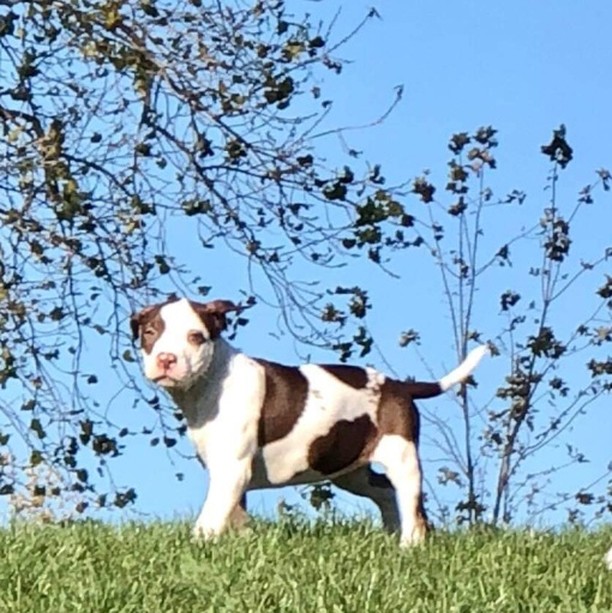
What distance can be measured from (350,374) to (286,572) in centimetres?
154

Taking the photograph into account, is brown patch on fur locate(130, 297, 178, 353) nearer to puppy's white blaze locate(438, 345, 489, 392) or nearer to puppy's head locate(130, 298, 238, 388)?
puppy's head locate(130, 298, 238, 388)

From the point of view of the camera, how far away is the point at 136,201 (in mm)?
8609

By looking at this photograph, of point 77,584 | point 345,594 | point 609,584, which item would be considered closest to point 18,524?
point 77,584

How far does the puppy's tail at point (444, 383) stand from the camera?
22.6 ft

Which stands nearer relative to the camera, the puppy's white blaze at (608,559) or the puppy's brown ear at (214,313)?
the puppy's white blaze at (608,559)

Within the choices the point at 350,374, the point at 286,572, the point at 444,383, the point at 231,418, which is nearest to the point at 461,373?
the point at 444,383

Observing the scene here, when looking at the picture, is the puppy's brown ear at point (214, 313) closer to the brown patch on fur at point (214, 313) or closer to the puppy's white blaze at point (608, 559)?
the brown patch on fur at point (214, 313)

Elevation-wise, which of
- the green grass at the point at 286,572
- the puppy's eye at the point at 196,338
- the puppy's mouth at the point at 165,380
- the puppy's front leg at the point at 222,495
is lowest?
the green grass at the point at 286,572

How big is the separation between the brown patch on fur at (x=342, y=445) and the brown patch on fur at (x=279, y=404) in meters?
0.15

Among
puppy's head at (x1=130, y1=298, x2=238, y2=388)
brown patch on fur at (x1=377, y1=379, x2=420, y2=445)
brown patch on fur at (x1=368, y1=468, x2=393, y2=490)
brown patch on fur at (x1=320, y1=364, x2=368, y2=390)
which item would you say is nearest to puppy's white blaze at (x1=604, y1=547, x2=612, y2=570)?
brown patch on fur at (x1=377, y1=379, x2=420, y2=445)

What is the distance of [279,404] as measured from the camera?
6523 millimetres

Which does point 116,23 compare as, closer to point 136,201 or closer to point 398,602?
point 136,201

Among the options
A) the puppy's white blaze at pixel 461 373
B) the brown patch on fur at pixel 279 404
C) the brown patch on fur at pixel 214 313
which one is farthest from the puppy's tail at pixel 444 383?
the brown patch on fur at pixel 214 313

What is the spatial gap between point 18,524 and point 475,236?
5036 mm
